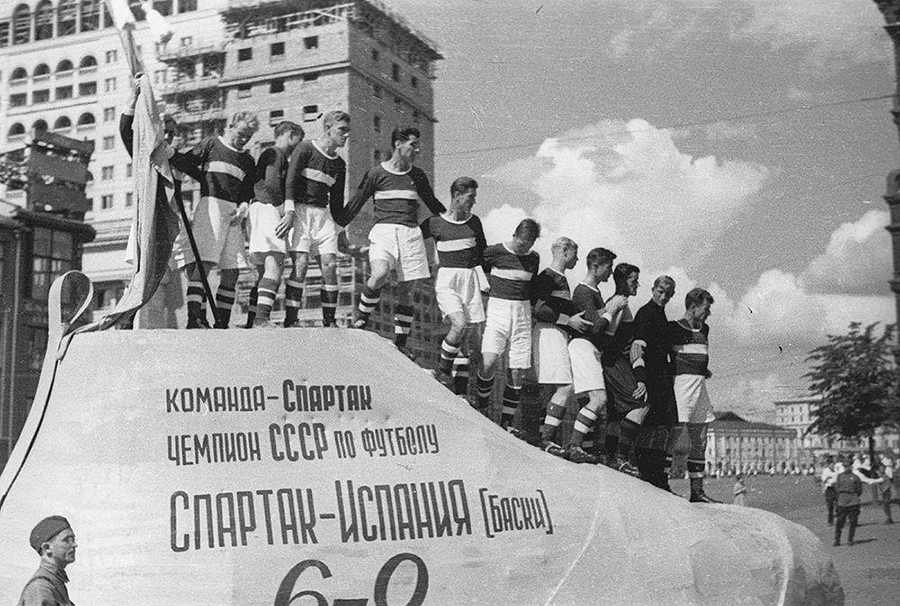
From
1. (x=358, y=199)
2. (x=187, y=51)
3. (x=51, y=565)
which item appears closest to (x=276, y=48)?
(x=187, y=51)

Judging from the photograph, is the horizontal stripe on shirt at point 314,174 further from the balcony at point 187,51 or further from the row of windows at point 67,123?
the row of windows at point 67,123

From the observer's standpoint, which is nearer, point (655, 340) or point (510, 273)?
point (510, 273)

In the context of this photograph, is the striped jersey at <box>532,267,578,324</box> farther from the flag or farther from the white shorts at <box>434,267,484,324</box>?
the flag

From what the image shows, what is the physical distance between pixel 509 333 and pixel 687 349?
4.92 feet

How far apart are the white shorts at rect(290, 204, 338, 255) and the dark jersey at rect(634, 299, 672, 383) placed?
2.31m

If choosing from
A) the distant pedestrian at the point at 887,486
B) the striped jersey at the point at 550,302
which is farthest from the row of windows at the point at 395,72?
the distant pedestrian at the point at 887,486

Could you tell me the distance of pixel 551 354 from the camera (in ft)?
24.0

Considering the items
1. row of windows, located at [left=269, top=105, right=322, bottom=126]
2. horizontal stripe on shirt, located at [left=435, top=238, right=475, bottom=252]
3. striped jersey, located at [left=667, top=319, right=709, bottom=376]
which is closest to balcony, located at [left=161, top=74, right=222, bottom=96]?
row of windows, located at [left=269, top=105, right=322, bottom=126]

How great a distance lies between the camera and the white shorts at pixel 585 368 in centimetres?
725

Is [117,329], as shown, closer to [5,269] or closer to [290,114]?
[290,114]

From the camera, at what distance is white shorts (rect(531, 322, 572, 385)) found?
7270 mm

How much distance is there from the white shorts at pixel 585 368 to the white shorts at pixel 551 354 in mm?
48

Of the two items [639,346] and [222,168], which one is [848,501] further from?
[222,168]

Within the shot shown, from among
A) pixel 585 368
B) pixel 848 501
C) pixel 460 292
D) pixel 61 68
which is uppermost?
pixel 61 68
